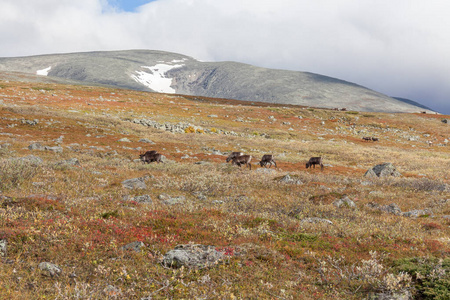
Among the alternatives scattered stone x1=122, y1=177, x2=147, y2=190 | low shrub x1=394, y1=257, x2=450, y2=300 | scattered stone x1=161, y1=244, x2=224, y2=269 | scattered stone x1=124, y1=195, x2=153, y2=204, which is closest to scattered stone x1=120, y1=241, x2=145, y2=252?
scattered stone x1=161, y1=244, x2=224, y2=269

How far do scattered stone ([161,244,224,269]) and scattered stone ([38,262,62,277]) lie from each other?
7.54ft

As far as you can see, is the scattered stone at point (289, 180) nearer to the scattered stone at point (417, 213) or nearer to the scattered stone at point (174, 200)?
the scattered stone at point (417, 213)

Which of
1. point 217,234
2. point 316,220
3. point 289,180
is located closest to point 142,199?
point 217,234

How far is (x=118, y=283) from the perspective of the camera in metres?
6.04

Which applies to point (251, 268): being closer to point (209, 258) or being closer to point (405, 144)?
point (209, 258)

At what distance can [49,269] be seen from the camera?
6090mm

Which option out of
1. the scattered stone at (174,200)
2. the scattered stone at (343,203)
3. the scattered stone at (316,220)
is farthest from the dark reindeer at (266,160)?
the scattered stone at (316,220)

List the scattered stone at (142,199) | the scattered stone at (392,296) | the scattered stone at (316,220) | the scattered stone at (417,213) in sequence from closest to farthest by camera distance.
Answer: the scattered stone at (392,296) < the scattered stone at (316,220) < the scattered stone at (142,199) < the scattered stone at (417,213)

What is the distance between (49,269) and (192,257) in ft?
10.3

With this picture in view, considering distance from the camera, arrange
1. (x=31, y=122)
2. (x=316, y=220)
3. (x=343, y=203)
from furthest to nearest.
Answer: (x=31, y=122) → (x=343, y=203) → (x=316, y=220)

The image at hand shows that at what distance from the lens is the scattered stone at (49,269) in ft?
19.8

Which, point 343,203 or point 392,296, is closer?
point 392,296

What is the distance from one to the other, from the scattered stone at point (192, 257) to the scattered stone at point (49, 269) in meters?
2.30

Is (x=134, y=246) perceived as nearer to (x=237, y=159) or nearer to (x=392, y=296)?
(x=392, y=296)
